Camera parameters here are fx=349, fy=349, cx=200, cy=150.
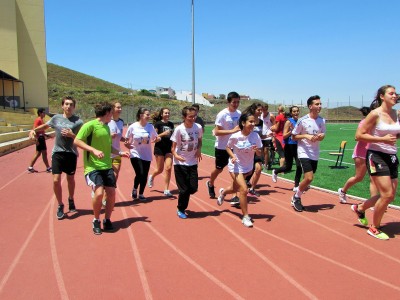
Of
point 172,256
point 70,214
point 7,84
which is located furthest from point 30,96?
point 172,256

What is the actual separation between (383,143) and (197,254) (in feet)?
9.27

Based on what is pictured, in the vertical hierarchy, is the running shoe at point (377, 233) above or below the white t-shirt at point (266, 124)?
below

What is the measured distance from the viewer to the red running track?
11.2ft

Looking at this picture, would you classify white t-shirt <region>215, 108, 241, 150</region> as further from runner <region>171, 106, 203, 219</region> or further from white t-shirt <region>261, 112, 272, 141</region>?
white t-shirt <region>261, 112, 272, 141</region>

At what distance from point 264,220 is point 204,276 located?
2235mm

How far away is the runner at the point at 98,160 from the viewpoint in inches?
193

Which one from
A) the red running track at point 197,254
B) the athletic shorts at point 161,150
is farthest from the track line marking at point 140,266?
the athletic shorts at point 161,150

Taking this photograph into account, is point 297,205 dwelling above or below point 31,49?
below

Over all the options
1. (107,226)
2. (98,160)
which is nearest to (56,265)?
(107,226)

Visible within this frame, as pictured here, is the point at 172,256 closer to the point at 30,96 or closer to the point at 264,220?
the point at 264,220

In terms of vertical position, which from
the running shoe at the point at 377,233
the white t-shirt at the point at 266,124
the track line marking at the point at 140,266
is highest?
the white t-shirt at the point at 266,124

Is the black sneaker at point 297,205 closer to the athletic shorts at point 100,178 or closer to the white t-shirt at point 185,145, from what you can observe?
the white t-shirt at point 185,145

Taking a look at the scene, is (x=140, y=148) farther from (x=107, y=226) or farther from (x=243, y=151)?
(x=243, y=151)

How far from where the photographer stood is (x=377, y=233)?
482 cm
